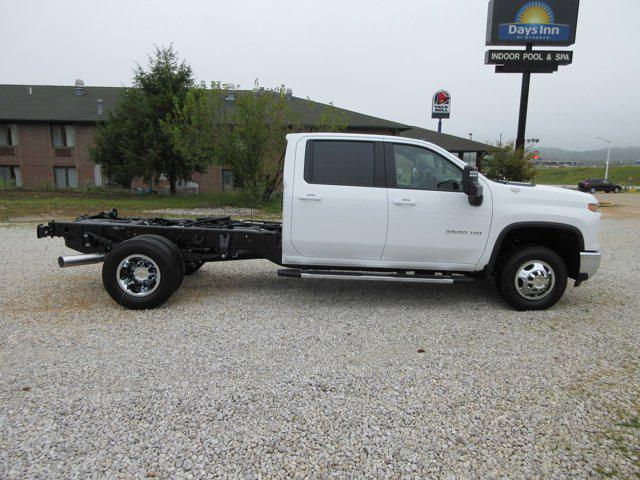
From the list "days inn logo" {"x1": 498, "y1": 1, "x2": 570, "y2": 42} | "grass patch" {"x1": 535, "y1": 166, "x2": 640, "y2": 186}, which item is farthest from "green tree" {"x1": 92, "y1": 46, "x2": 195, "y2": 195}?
"grass patch" {"x1": 535, "y1": 166, "x2": 640, "y2": 186}

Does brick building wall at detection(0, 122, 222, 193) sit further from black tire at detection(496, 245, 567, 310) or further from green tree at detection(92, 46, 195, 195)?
black tire at detection(496, 245, 567, 310)

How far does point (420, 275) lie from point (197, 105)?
1476 cm

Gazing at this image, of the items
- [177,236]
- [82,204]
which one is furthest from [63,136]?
[177,236]

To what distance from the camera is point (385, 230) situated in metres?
5.57

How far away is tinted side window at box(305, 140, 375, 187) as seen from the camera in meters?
5.65

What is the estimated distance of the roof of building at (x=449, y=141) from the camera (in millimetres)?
36750

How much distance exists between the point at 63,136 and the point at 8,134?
390cm

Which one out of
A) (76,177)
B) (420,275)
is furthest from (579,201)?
(76,177)

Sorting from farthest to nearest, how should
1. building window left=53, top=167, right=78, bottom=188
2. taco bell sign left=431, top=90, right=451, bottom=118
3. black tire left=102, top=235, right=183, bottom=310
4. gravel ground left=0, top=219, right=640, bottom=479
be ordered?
building window left=53, top=167, right=78, bottom=188 < taco bell sign left=431, top=90, right=451, bottom=118 < black tire left=102, top=235, right=183, bottom=310 < gravel ground left=0, top=219, right=640, bottom=479

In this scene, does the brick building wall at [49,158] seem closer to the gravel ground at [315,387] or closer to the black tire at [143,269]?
the black tire at [143,269]

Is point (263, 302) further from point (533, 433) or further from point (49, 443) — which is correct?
point (533, 433)

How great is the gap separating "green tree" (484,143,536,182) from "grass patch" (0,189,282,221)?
1158cm

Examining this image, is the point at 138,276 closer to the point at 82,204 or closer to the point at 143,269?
the point at 143,269

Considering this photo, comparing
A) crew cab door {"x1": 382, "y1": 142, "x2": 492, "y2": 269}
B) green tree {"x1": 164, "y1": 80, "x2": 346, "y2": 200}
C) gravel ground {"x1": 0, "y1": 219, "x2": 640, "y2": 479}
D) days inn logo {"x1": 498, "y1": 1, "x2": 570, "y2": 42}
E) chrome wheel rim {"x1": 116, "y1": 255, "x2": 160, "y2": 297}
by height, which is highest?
days inn logo {"x1": 498, "y1": 1, "x2": 570, "y2": 42}
